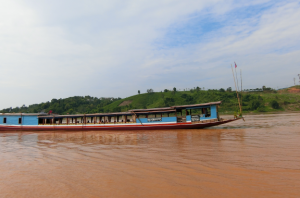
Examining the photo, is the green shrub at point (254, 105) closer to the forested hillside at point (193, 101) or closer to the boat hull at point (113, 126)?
the forested hillside at point (193, 101)

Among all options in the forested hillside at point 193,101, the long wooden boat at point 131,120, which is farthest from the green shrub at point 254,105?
the long wooden boat at point 131,120

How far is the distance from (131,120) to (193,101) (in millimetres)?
47143

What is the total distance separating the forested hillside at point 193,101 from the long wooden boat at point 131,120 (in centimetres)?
3409

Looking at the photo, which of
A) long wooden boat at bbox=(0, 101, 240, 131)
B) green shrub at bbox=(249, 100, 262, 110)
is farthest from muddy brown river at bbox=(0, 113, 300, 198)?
green shrub at bbox=(249, 100, 262, 110)

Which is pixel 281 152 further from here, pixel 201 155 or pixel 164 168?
pixel 164 168

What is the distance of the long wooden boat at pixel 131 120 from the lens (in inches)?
762

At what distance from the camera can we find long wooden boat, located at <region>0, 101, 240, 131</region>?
1936 cm

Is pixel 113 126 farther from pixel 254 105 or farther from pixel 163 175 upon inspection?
pixel 254 105

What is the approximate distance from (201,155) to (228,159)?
43.2 inches

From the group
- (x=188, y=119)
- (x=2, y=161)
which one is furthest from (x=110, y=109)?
(x=2, y=161)

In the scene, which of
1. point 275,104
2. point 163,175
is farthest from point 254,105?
point 163,175

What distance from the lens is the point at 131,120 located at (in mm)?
23172

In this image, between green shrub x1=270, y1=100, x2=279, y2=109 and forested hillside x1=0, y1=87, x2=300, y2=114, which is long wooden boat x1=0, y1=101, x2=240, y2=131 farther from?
green shrub x1=270, y1=100, x2=279, y2=109

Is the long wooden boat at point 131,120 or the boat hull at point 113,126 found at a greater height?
the long wooden boat at point 131,120
